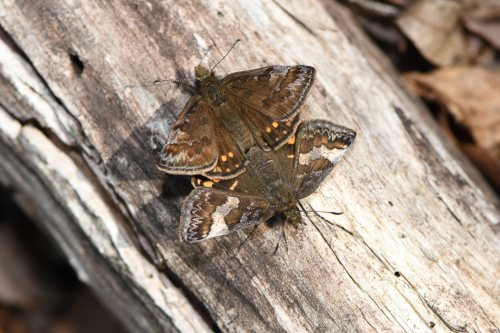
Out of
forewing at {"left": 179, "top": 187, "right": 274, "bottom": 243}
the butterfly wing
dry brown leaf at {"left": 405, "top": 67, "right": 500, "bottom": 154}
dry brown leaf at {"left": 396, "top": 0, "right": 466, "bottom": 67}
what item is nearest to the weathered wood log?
forewing at {"left": 179, "top": 187, "right": 274, "bottom": 243}

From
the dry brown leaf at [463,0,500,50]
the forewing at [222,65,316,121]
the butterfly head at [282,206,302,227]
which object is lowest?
the dry brown leaf at [463,0,500,50]

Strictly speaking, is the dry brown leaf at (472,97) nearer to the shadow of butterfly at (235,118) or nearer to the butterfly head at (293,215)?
the shadow of butterfly at (235,118)

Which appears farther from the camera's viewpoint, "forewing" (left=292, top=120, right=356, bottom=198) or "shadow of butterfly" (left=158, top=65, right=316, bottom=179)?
"forewing" (left=292, top=120, right=356, bottom=198)

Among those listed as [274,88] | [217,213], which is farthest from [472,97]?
[217,213]

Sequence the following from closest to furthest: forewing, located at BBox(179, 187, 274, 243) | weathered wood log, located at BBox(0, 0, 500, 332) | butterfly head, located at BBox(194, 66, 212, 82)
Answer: forewing, located at BBox(179, 187, 274, 243) < weathered wood log, located at BBox(0, 0, 500, 332) < butterfly head, located at BBox(194, 66, 212, 82)

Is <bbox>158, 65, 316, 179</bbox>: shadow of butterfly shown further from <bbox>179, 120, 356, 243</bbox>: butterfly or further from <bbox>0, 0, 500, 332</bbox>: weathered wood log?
<bbox>0, 0, 500, 332</bbox>: weathered wood log

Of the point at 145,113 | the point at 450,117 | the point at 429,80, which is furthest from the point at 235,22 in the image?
the point at 450,117

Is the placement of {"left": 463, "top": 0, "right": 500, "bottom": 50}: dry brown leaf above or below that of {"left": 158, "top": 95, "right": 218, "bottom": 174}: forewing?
below
